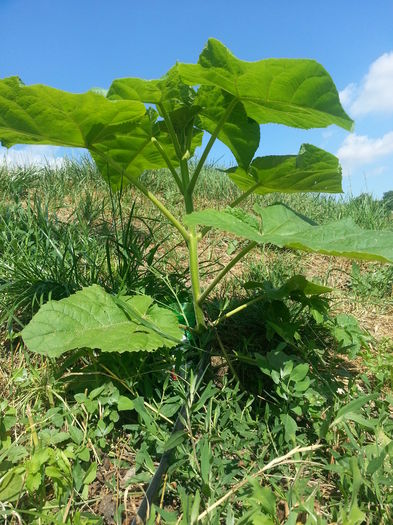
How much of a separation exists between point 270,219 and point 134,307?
1.67 ft

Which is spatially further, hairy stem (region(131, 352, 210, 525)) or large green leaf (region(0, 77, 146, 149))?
large green leaf (region(0, 77, 146, 149))

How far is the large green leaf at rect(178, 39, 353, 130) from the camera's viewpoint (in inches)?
45.0

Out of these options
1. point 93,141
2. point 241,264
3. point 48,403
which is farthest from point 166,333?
point 241,264

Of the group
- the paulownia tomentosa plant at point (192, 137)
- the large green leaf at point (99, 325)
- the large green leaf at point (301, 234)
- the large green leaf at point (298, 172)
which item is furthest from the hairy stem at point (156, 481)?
the large green leaf at point (298, 172)

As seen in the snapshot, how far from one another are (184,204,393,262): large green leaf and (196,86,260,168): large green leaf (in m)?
0.29

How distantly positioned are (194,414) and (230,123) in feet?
3.07

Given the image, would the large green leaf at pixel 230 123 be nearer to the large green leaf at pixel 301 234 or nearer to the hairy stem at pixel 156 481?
the large green leaf at pixel 301 234

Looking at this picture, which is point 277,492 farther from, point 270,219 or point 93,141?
point 93,141

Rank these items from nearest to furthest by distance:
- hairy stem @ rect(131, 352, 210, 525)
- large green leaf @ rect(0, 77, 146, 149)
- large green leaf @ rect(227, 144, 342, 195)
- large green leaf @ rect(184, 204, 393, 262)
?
1. hairy stem @ rect(131, 352, 210, 525)
2. large green leaf @ rect(184, 204, 393, 262)
3. large green leaf @ rect(0, 77, 146, 149)
4. large green leaf @ rect(227, 144, 342, 195)

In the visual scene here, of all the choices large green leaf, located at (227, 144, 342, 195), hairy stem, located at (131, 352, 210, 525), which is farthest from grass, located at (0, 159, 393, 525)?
large green leaf, located at (227, 144, 342, 195)

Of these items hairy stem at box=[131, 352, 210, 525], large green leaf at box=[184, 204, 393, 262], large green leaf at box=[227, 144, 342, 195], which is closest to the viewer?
hairy stem at box=[131, 352, 210, 525]

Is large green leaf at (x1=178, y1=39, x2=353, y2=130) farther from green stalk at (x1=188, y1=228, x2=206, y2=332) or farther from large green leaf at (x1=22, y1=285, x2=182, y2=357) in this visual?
large green leaf at (x1=22, y1=285, x2=182, y2=357)

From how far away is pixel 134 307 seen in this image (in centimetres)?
138

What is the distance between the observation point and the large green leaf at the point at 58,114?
1183 millimetres
